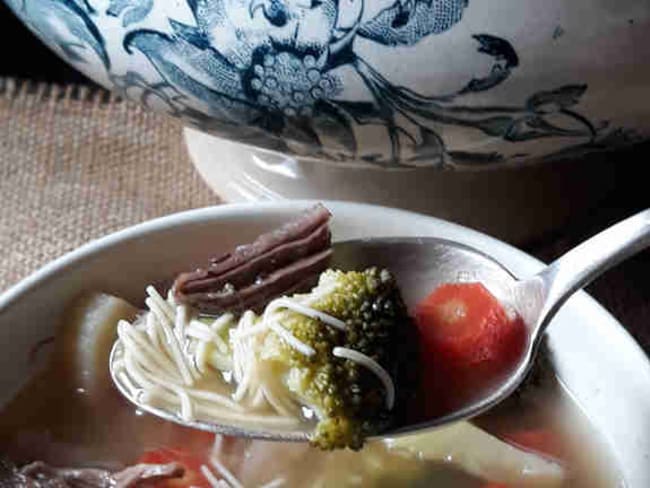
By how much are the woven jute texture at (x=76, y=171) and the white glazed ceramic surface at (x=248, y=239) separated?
218mm

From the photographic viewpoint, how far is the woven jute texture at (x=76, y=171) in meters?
1.32

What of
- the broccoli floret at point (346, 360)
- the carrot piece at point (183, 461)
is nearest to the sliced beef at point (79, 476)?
the carrot piece at point (183, 461)

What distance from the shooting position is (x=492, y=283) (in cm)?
103

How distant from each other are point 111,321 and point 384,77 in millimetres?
309

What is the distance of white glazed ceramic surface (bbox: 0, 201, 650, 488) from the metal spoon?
3 centimetres

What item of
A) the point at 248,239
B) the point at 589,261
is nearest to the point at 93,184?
the point at 248,239

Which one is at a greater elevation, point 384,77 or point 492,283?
point 384,77

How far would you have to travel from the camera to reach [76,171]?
1.41 metres

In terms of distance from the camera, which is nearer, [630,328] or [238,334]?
[238,334]

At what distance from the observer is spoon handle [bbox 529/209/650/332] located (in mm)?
967

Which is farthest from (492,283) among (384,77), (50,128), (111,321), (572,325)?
(50,128)

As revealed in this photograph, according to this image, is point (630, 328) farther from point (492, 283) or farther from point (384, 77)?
point (384, 77)

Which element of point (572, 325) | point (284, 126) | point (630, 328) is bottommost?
point (630, 328)

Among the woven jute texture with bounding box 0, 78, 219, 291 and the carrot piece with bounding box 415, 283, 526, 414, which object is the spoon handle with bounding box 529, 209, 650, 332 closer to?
the carrot piece with bounding box 415, 283, 526, 414
